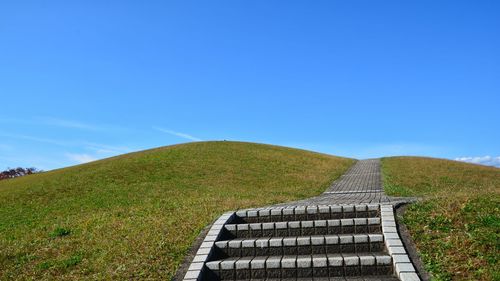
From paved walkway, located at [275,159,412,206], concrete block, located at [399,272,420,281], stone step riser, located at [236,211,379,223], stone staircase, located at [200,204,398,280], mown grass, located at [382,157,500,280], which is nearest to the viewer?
concrete block, located at [399,272,420,281]

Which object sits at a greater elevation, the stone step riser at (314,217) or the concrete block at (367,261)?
the stone step riser at (314,217)

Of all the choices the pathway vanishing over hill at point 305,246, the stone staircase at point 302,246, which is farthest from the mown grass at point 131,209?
the stone staircase at point 302,246

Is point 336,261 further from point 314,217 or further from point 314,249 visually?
point 314,217

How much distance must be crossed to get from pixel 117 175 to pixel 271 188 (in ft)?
34.5

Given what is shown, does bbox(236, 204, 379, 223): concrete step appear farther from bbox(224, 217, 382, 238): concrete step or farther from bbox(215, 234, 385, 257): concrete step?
bbox(215, 234, 385, 257): concrete step

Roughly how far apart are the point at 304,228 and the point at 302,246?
96 cm

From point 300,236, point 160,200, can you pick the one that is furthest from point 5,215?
point 300,236

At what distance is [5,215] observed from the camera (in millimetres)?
17938

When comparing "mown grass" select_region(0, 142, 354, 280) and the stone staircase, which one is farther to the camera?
"mown grass" select_region(0, 142, 354, 280)

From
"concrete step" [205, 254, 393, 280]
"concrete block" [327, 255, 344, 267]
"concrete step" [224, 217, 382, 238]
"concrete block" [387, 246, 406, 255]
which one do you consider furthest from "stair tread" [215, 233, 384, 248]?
"concrete block" [327, 255, 344, 267]

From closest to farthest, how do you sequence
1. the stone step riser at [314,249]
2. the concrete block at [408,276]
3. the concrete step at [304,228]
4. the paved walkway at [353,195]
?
the concrete block at [408,276], the stone step riser at [314,249], the concrete step at [304,228], the paved walkway at [353,195]

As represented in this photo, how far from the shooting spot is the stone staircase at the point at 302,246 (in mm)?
8203

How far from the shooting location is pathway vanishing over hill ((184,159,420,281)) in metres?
8.16

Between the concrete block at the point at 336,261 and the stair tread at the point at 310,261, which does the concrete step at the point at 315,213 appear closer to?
the stair tread at the point at 310,261
